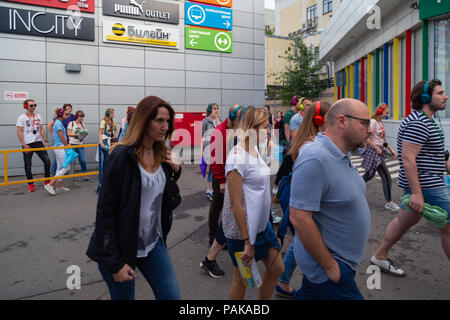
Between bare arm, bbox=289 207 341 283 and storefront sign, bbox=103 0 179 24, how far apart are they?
12.1 metres

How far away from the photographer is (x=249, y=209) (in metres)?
2.72

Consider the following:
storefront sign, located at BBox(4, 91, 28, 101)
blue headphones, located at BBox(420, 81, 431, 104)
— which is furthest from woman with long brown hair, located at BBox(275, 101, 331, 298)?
storefront sign, located at BBox(4, 91, 28, 101)

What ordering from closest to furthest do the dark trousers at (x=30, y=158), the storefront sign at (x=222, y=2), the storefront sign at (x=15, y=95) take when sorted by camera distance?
the dark trousers at (x=30, y=158), the storefront sign at (x=15, y=95), the storefront sign at (x=222, y=2)

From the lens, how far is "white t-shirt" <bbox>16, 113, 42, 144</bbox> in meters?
8.43

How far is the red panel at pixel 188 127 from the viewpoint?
14.1 m

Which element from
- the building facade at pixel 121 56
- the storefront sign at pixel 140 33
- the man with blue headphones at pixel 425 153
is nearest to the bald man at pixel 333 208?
the man with blue headphones at pixel 425 153

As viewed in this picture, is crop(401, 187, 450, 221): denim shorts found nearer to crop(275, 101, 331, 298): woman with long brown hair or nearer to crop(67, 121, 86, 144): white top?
crop(275, 101, 331, 298): woman with long brown hair

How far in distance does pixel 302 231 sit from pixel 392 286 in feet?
7.56

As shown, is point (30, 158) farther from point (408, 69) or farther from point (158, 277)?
point (408, 69)

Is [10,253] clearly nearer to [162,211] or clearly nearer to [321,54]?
[162,211]

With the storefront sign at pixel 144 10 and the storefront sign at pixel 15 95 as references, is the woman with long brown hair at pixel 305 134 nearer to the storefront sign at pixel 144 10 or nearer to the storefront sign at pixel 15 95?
the storefront sign at pixel 15 95

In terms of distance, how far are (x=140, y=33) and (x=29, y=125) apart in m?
5.83

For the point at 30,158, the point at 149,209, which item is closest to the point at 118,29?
the point at 30,158

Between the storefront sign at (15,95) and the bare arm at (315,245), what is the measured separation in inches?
444
